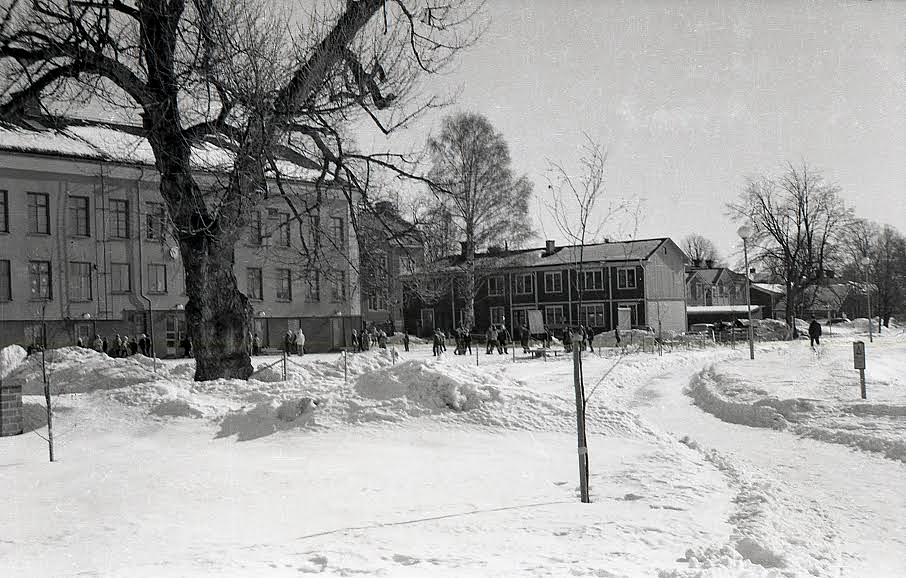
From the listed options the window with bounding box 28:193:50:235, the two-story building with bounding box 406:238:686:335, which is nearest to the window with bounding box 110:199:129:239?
the window with bounding box 28:193:50:235

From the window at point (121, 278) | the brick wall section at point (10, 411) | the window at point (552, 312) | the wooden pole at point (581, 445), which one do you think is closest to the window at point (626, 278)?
the window at point (552, 312)

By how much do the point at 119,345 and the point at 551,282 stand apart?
32.8m

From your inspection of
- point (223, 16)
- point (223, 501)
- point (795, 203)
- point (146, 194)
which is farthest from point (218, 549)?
point (795, 203)

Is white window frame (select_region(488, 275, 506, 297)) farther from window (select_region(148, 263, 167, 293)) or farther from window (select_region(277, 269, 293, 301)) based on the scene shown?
window (select_region(148, 263, 167, 293))

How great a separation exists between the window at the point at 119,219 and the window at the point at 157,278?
2.55 meters

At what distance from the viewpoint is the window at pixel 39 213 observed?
32.6 meters

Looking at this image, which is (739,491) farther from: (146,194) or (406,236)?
(146,194)

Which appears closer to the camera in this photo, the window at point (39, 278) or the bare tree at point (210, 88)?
the bare tree at point (210, 88)

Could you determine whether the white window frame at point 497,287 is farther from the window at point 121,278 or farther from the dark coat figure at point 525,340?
the window at point 121,278

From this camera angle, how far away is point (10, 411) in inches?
461

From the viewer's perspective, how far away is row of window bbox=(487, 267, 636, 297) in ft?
185

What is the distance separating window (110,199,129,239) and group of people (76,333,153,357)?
13.8ft

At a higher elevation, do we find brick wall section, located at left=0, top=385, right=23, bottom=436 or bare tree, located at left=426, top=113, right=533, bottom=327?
bare tree, located at left=426, top=113, right=533, bottom=327

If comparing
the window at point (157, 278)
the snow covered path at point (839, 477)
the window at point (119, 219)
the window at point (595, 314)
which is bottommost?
the snow covered path at point (839, 477)
